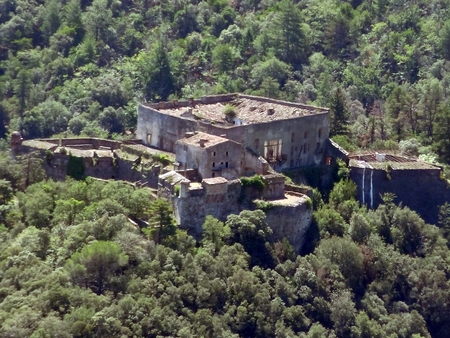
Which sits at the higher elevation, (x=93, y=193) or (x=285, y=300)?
(x=93, y=193)

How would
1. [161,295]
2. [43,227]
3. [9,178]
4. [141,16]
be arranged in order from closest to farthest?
[161,295] < [43,227] < [9,178] < [141,16]

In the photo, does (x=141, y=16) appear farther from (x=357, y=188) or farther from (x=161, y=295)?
(x=161, y=295)

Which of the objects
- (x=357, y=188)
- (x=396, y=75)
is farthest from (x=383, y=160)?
(x=396, y=75)

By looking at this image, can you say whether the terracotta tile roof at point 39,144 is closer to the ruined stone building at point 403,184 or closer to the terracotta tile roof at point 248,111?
the terracotta tile roof at point 248,111

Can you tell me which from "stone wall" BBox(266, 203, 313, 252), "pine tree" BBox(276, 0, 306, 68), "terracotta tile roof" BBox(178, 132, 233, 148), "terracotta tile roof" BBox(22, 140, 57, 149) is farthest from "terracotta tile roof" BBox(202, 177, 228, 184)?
"pine tree" BBox(276, 0, 306, 68)

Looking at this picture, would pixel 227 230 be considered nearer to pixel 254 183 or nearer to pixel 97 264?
pixel 254 183
